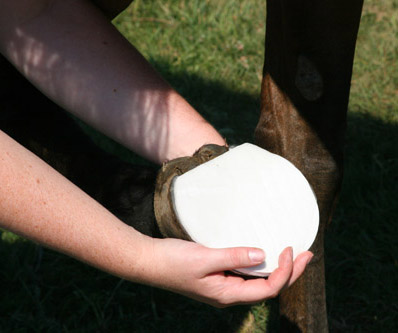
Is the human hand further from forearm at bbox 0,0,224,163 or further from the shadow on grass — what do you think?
the shadow on grass

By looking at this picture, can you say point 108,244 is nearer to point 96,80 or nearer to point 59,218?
point 59,218

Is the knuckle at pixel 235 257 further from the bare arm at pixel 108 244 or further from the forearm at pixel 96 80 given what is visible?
the forearm at pixel 96 80

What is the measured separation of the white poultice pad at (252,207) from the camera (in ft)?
3.88

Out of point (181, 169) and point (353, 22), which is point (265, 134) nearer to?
point (181, 169)

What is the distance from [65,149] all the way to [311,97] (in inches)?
27.9

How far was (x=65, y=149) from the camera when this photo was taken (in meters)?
1.68

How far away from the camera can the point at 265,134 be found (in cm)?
141

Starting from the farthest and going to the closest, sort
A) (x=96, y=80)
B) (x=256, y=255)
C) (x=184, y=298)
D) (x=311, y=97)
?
(x=184, y=298)
(x=96, y=80)
(x=311, y=97)
(x=256, y=255)

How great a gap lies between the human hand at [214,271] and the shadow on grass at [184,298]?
692mm

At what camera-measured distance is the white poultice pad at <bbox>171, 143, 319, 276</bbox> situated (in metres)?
1.18

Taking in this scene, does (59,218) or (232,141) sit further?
(232,141)

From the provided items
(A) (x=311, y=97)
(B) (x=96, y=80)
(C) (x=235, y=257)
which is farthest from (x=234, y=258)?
(B) (x=96, y=80)

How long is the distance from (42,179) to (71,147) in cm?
54

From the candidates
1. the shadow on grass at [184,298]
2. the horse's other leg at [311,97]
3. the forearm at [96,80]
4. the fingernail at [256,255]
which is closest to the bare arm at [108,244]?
the fingernail at [256,255]
